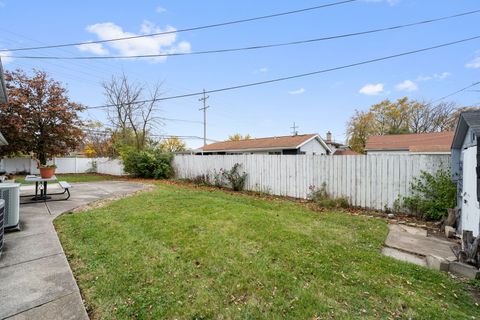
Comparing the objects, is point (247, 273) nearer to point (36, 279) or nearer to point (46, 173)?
point (36, 279)

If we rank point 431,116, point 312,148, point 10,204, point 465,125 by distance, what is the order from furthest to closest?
1. point 431,116
2. point 312,148
3. point 465,125
4. point 10,204

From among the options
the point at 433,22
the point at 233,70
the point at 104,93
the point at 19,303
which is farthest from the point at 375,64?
the point at 104,93

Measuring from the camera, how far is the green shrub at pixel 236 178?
9.72 metres

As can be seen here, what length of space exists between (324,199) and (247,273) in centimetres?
491

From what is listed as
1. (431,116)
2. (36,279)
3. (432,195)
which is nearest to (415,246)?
(432,195)

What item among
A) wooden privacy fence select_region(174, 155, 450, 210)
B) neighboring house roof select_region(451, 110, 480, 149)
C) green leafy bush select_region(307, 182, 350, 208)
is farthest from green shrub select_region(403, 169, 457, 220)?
green leafy bush select_region(307, 182, 350, 208)

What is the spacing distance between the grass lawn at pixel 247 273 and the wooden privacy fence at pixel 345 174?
1883 millimetres

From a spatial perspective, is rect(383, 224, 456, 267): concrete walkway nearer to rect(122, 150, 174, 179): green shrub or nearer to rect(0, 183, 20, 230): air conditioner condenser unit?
rect(0, 183, 20, 230): air conditioner condenser unit

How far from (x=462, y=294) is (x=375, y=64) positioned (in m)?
8.51

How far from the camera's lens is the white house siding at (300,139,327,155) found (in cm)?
1982

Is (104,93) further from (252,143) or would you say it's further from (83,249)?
(83,249)

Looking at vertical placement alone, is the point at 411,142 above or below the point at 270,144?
above

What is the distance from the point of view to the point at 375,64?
886cm

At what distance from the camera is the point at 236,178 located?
9.84m
